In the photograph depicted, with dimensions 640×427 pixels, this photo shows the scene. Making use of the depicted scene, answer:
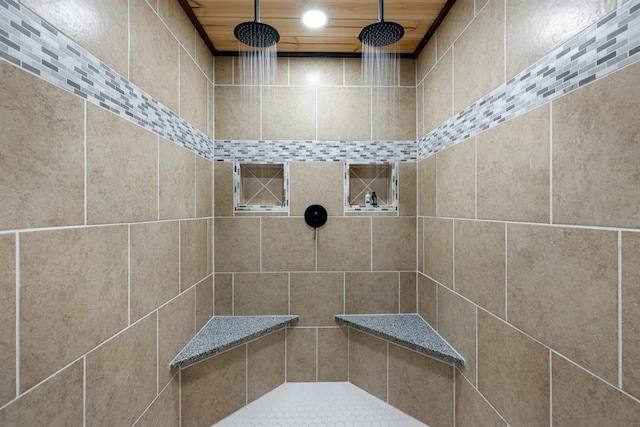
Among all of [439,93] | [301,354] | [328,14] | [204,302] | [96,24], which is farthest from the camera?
[301,354]

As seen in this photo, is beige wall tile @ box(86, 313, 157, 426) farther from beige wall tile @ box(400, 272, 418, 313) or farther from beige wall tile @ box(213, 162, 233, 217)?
beige wall tile @ box(400, 272, 418, 313)

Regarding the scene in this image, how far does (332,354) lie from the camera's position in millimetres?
1885

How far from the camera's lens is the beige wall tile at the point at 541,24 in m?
0.74

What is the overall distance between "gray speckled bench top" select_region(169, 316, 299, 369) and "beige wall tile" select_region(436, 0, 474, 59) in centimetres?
183

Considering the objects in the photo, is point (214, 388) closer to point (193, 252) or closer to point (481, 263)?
point (193, 252)

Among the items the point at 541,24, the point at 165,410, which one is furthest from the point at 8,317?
the point at 541,24

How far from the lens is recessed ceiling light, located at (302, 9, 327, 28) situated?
1496 millimetres

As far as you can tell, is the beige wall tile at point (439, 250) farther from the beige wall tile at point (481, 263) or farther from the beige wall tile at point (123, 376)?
the beige wall tile at point (123, 376)

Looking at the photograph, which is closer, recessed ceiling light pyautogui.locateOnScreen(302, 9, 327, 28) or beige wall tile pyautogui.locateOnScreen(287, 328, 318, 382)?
recessed ceiling light pyautogui.locateOnScreen(302, 9, 327, 28)

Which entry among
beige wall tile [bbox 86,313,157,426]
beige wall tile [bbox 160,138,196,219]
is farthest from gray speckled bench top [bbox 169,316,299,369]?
beige wall tile [bbox 160,138,196,219]

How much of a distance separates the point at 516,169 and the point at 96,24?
4.72ft

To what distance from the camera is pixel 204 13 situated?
151 centimetres

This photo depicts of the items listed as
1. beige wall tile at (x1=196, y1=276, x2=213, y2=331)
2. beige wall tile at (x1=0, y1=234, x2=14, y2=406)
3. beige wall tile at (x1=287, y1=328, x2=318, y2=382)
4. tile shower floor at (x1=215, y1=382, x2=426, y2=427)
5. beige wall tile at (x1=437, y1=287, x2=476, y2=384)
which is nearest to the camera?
beige wall tile at (x1=0, y1=234, x2=14, y2=406)

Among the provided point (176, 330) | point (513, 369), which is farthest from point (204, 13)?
point (513, 369)
